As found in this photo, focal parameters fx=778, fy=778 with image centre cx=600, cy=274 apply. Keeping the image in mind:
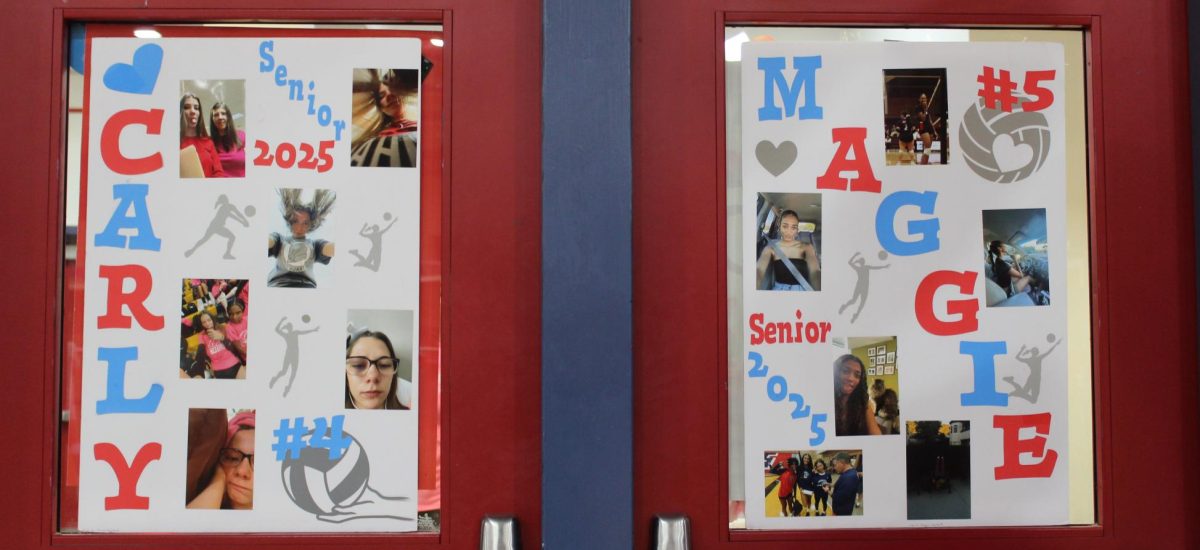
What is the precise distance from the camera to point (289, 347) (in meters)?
1.44

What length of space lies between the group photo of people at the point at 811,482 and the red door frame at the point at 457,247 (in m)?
0.44

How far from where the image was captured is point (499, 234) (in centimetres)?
145

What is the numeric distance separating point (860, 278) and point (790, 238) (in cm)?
15

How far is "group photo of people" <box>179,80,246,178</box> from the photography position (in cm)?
145

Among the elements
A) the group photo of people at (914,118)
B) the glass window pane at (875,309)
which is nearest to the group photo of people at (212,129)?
the glass window pane at (875,309)

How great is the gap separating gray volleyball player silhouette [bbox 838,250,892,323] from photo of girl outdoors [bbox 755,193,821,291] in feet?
0.22

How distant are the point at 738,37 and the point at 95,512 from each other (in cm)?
148

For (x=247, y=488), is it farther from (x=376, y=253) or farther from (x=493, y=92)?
(x=493, y=92)

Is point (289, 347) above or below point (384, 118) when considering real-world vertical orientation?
below

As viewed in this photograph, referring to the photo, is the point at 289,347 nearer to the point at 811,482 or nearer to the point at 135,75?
the point at 135,75

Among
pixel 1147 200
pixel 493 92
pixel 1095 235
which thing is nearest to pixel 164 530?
pixel 493 92

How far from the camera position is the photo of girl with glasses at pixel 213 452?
1.43 metres

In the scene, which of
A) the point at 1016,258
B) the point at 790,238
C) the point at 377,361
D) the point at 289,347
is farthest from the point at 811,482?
the point at 289,347

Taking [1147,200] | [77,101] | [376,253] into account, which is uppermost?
[77,101]
